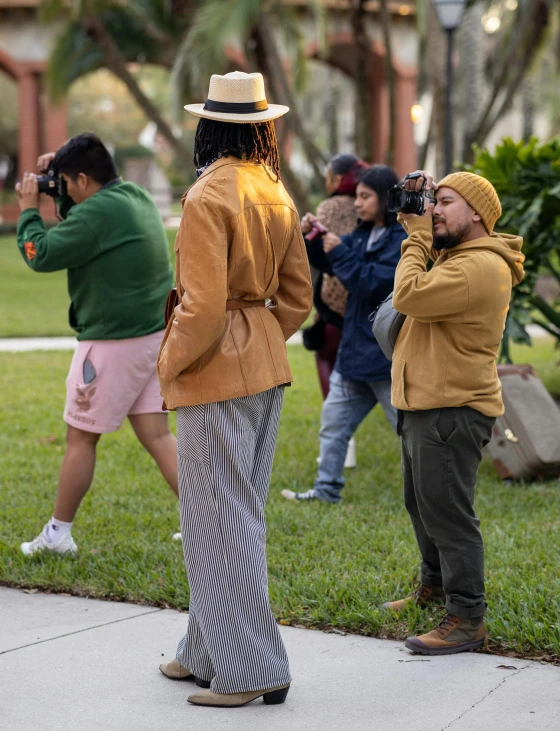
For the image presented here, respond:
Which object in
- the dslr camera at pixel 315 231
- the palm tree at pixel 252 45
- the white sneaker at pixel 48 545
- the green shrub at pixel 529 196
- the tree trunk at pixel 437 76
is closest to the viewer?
the white sneaker at pixel 48 545

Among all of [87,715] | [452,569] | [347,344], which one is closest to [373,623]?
[452,569]

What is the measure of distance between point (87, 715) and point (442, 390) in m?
1.70

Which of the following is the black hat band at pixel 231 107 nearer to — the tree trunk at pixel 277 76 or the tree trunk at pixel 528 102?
the tree trunk at pixel 277 76

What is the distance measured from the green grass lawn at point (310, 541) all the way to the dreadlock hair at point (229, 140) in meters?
1.98

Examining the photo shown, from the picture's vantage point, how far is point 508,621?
4344 millimetres

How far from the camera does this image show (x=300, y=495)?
6.57 m

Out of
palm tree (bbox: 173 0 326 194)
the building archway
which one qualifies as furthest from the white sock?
the building archway

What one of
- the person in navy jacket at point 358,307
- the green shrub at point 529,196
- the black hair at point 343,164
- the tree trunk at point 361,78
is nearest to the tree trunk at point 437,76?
the tree trunk at point 361,78

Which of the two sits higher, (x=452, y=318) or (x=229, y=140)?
(x=229, y=140)

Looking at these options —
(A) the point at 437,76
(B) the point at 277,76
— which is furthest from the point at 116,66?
(A) the point at 437,76

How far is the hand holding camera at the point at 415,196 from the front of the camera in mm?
4000

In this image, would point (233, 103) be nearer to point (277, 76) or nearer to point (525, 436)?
point (525, 436)

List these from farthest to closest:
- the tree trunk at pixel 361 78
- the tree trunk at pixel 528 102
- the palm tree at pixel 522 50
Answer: the tree trunk at pixel 528 102, the tree trunk at pixel 361 78, the palm tree at pixel 522 50

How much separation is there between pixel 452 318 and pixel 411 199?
47 centimetres
